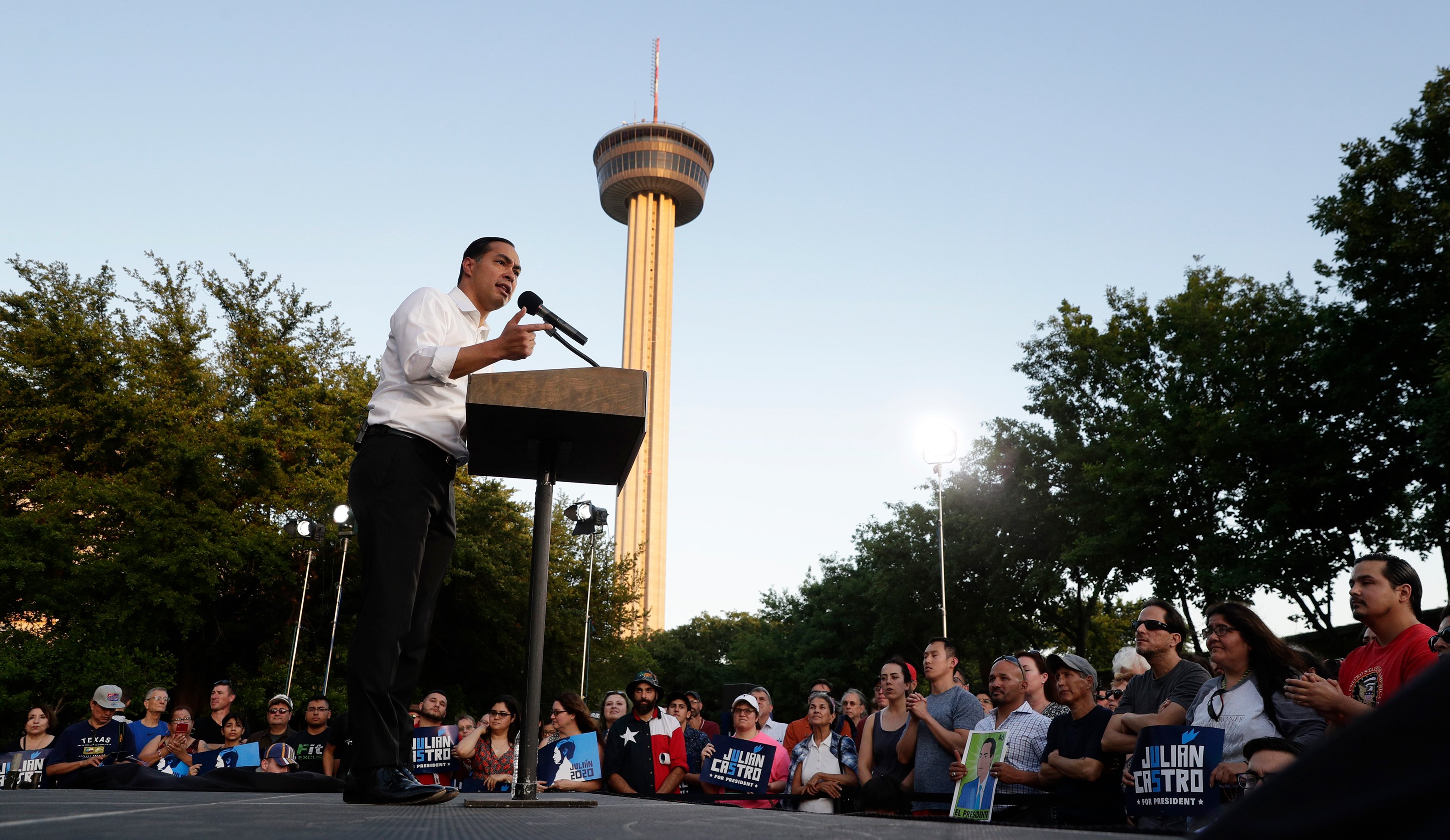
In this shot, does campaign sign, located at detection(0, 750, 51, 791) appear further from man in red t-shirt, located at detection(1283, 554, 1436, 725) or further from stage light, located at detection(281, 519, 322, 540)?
stage light, located at detection(281, 519, 322, 540)

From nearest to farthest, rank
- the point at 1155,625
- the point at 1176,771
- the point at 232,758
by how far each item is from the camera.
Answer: the point at 1176,771
the point at 1155,625
the point at 232,758

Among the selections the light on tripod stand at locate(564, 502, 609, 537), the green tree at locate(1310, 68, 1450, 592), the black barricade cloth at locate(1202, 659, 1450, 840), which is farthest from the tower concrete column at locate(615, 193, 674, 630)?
the black barricade cloth at locate(1202, 659, 1450, 840)

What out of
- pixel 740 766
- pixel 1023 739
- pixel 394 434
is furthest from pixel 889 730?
pixel 394 434

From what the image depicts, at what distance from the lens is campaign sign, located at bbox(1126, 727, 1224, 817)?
3764 millimetres

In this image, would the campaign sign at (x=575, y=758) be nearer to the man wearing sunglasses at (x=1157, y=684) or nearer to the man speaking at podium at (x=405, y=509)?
the man wearing sunglasses at (x=1157, y=684)

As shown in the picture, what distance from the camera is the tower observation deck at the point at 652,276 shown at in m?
69.9

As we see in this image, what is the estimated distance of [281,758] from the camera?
7914mm

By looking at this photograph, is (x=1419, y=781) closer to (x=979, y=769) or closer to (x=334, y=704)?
(x=979, y=769)

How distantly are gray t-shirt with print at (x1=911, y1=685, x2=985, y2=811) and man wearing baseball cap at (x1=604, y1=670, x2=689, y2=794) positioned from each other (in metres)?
1.88

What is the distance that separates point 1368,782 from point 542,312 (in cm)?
239

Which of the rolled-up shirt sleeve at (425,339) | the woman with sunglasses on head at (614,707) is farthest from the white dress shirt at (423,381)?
the woman with sunglasses on head at (614,707)

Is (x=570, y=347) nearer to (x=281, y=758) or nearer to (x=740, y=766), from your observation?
(x=740, y=766)

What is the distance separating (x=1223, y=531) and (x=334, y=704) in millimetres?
17642

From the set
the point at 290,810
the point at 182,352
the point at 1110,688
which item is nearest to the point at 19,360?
the point at 182,352
